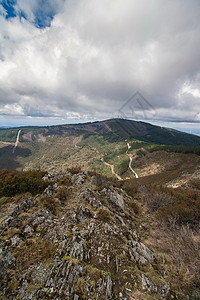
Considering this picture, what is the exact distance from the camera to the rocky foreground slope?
25.1 feet

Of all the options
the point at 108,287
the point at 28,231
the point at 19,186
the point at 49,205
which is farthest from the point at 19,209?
the point at 108,287


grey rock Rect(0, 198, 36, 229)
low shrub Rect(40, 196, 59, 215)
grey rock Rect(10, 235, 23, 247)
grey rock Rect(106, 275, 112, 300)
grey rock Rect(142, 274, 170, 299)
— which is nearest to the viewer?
grey rock Rect(106, 275, 112, 300)

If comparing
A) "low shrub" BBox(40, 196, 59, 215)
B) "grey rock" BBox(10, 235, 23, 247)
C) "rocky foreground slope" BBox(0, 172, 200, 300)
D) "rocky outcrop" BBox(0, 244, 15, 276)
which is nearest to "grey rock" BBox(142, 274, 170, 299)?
"rocky foreground slope" BBox(0, 172, 200, 300)

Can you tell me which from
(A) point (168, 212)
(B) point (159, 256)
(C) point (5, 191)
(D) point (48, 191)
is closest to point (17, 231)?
(D) point (48, 191)

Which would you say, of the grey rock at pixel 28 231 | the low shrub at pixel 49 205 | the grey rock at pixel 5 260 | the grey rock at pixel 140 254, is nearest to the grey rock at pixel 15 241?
the grey rock at pixel 5 260

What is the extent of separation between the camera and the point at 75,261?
9227 millimetres

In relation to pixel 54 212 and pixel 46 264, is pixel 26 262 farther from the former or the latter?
pixel 54 212

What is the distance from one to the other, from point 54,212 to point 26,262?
23.5 ft

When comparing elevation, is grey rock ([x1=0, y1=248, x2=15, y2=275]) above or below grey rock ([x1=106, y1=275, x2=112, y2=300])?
above

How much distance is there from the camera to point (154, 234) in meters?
17.5

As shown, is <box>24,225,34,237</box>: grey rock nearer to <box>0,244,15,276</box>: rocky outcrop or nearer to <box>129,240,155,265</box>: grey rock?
<box>0,244,15,276</box>: rocky outcrop

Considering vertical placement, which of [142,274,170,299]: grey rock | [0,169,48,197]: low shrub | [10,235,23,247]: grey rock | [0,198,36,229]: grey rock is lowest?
[0,169,48,197]: low shrub

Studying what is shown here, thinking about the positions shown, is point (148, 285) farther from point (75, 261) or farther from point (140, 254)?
point (75, 261)

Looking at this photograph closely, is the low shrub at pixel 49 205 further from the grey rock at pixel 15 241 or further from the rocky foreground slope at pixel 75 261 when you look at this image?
the grey rock at pixel 15 241
